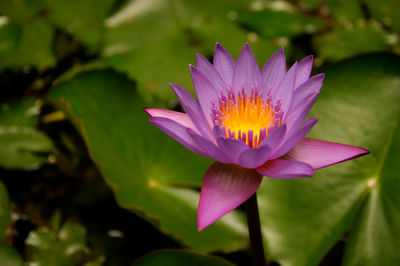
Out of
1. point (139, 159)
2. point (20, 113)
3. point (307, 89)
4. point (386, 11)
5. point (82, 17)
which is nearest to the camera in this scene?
point (307, 89)

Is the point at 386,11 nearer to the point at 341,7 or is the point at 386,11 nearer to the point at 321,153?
the point at 341,7

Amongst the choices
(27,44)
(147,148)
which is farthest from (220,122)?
(27,44)

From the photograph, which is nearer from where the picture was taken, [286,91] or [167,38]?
[286,91]

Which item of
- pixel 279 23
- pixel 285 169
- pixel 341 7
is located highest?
pixel 341 7

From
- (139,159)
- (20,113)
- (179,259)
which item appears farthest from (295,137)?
(20,113)

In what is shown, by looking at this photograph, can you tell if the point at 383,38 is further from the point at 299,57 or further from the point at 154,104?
the point at 154,104

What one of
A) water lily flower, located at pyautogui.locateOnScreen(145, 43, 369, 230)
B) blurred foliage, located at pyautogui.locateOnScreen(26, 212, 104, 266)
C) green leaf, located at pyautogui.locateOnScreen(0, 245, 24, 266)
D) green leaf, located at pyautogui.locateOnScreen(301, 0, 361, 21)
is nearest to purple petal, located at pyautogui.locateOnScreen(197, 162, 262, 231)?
water lily flower, located at pyautogui.locateOnScreen(145, 43, 369, 230)

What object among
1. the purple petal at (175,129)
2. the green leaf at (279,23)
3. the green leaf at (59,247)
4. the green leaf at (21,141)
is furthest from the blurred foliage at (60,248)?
the green leaf at (279,23)

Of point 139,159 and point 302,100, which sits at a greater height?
point 302,100
